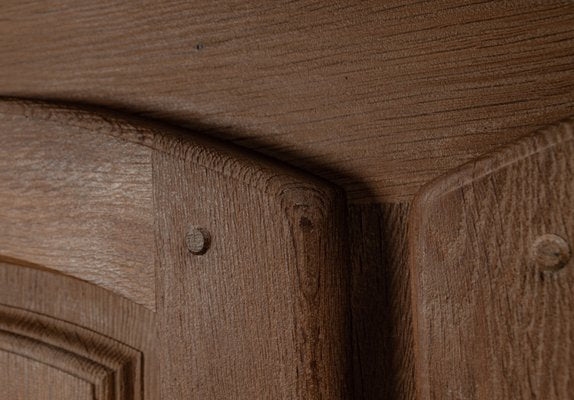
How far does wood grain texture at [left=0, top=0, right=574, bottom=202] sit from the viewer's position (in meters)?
0.40

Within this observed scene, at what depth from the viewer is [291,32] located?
1.48ft

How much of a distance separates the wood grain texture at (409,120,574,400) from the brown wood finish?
62 millimetres

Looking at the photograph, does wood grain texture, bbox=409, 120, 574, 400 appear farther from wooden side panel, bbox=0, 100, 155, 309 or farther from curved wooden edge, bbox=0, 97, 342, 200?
wooden side panel, bbox=0, 100, 155, 309

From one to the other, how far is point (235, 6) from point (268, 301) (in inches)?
8.4

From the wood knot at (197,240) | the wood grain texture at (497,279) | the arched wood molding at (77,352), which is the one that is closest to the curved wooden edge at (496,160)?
the wood grain texture at (497,279)

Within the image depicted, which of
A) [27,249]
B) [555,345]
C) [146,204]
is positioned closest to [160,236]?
[146,204]

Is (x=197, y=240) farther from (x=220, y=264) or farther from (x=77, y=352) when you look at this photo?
(x=77, y=352)

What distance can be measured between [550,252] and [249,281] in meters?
0.19

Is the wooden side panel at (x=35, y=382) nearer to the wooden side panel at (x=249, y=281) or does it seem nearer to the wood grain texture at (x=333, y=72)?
Result: the wooden side panel at (x=249, y=281)

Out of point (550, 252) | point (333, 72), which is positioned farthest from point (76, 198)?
point (550, 252)

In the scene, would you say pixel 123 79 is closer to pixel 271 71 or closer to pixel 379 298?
pixel 271 71

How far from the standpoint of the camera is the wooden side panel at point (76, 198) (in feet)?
1.53

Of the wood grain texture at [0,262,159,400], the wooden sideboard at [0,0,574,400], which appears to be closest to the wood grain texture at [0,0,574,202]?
the wooden sideboard at [0,0,574,400]

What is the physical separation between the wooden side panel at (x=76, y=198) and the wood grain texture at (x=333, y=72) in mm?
41
